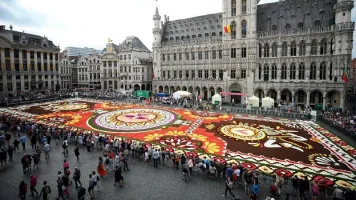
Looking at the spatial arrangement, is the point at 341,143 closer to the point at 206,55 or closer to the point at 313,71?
the point at 313,71

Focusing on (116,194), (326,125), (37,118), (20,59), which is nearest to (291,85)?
(326,125)

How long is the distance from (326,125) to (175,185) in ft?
89.6

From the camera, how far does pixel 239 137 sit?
2489 centimetres

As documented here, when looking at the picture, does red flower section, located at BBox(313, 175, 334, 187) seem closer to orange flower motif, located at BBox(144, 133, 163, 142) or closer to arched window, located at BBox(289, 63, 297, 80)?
orange flower motif, located at BBox(144, 133, 163, 142)

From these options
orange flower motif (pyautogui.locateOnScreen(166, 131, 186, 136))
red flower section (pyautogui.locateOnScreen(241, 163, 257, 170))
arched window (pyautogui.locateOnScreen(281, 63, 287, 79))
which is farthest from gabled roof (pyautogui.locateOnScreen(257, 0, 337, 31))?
red flower section (pyautogui.locateOnScreen(241, 163, 257, 170))

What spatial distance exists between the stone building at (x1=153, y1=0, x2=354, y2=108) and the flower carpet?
685 inches

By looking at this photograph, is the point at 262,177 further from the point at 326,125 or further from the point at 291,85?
the point at 291,85

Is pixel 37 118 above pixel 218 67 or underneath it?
→ underneath

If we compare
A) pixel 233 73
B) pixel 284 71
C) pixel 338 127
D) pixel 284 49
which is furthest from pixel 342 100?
pixel 233 73

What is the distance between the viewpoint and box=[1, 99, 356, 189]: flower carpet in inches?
682

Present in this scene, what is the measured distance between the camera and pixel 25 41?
215 feet

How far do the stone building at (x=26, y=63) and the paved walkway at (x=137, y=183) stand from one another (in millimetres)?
57725

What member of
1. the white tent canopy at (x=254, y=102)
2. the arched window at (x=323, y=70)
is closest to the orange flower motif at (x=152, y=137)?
the white tent canopy at (x=254, y=102)

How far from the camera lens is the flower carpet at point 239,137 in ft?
56.8
